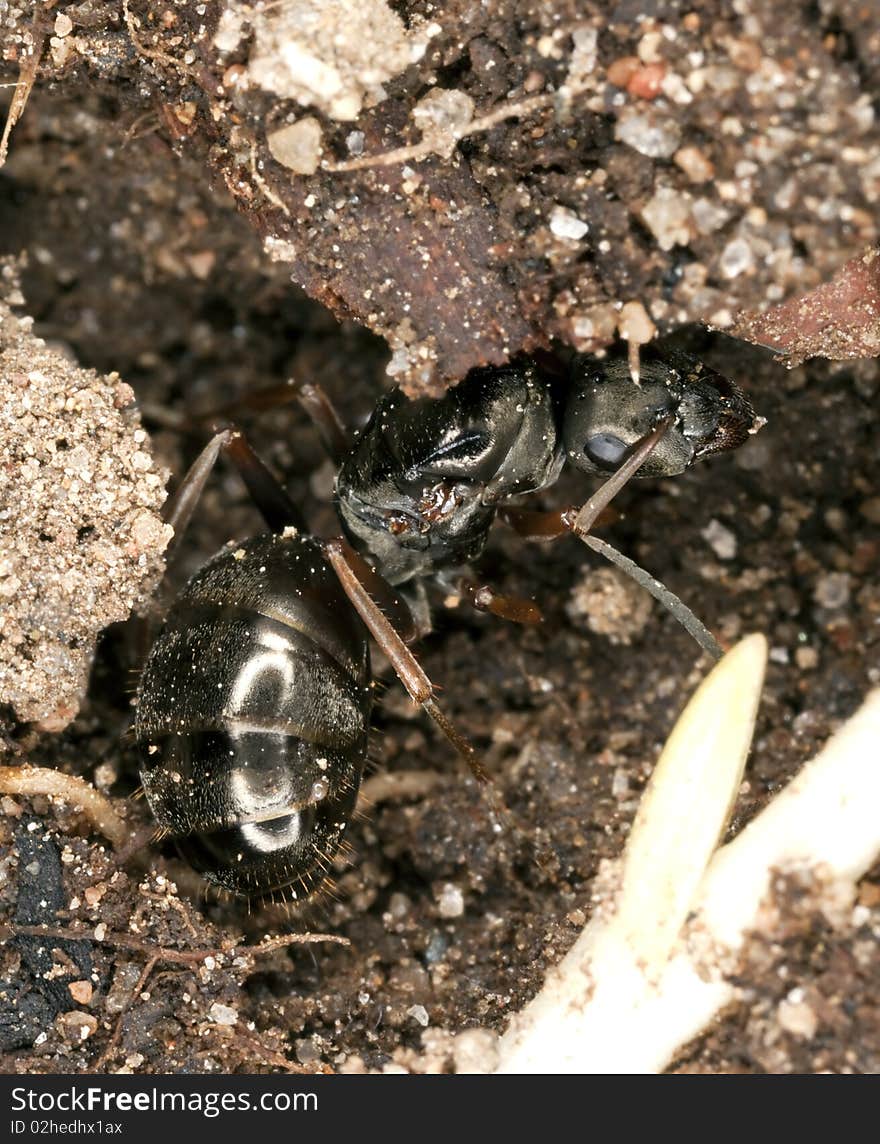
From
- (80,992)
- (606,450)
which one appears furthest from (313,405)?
(80,992)

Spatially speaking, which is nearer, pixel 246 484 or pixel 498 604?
pixel 498 604

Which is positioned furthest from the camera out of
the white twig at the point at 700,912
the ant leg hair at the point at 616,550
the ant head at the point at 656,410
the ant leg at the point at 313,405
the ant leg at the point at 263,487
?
the ant leg at the point at 313,405

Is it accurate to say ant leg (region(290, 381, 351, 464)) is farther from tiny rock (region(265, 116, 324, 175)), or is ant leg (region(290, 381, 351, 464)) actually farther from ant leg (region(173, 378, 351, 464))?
tiny rock (region(265, 116, 324, 175))

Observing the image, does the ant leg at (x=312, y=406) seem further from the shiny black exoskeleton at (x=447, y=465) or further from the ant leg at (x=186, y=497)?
the ant leg at (x=186, y=497)

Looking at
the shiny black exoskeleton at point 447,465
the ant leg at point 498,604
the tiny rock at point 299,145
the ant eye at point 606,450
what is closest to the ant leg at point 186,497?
the shiny black exoskeleton at point 447,465

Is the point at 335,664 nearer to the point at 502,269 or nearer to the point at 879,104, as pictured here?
the point at 502,269

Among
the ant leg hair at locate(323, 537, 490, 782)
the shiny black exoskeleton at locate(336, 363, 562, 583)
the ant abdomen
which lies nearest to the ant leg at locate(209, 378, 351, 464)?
the shiny black exoskeleton at locate(336, 363, 562, 583)

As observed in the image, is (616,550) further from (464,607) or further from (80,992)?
(80,992)
